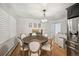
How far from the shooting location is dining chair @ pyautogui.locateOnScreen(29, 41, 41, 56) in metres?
2.06

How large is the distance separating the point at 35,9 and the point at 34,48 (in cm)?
72

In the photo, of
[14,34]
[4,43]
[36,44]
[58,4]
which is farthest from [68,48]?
[4,43]

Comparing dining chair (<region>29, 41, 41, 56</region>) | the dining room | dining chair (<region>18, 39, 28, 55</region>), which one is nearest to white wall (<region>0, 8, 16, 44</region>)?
the dining room

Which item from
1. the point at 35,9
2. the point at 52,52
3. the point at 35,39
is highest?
the point at 35,9

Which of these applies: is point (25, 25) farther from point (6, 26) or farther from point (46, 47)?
point (46, 47)

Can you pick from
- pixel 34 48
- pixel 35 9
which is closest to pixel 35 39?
pixel 34 48

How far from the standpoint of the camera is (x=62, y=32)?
82.4 inches

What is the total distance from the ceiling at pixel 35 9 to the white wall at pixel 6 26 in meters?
0.09

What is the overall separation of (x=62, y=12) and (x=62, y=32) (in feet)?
1.19

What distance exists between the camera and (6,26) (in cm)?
208

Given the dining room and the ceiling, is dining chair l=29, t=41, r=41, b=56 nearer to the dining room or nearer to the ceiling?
the dining room

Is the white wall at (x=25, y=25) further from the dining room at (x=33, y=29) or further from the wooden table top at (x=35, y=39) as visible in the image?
the wooden table top at (x=35, y=39)

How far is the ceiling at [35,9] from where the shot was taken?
6.55ft

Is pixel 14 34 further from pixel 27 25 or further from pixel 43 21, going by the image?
pixel 43 21
